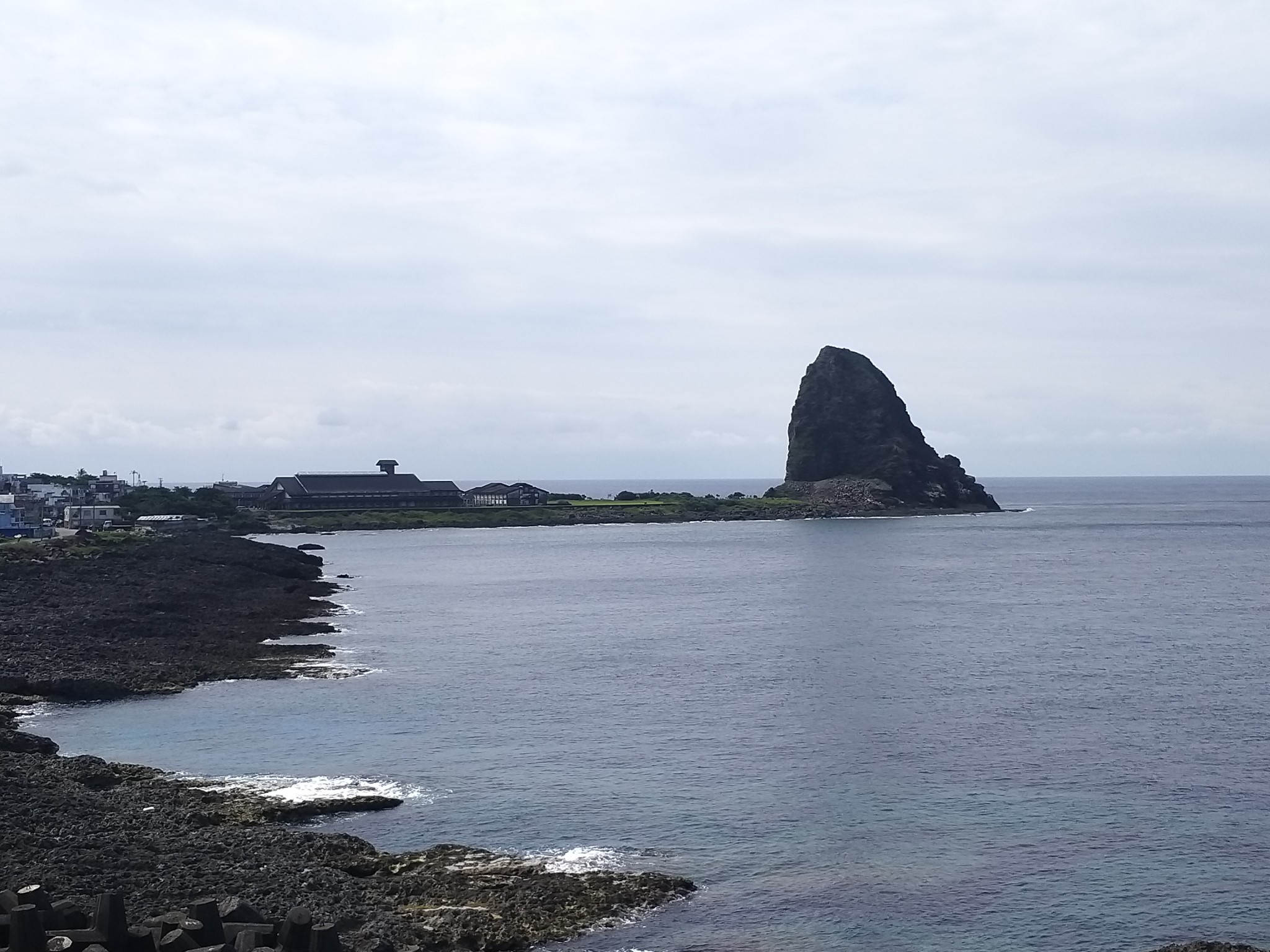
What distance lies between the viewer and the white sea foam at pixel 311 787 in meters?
33.6

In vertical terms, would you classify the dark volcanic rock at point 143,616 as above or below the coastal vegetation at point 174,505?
below

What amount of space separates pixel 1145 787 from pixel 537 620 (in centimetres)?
4946

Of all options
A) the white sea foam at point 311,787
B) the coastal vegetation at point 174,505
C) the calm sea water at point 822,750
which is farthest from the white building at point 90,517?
the white sea foam at point 311,787

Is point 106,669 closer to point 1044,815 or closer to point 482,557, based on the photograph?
point 1044,815

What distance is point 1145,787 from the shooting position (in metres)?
35.4

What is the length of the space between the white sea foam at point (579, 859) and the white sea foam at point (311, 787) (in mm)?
6071

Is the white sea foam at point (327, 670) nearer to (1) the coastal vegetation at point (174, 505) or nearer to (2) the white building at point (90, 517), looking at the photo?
(2) the white building at point (90, 517)

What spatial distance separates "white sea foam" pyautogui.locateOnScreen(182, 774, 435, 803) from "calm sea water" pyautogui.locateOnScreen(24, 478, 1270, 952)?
45 cm

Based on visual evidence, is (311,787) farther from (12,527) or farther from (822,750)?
(12,527)

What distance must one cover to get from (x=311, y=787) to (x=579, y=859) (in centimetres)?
1004

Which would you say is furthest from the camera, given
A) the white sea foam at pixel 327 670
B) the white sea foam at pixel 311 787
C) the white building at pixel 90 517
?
the white building at pixel 90 517

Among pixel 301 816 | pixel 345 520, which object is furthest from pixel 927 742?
pixel 345 520

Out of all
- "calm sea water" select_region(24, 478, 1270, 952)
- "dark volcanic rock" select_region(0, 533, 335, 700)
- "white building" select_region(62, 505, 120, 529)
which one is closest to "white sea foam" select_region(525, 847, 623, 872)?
"calm sea water" select_region(24, 478, 1270, 952)

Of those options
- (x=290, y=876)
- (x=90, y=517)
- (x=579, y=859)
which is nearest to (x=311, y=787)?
(x=290, y=876)
